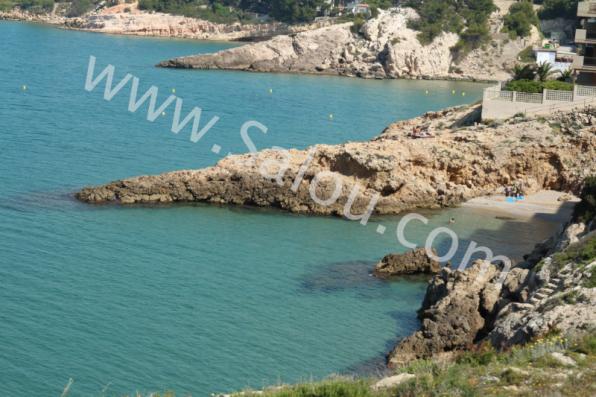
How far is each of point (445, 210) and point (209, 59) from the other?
51728mm

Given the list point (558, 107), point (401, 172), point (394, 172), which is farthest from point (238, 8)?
point (394, 172)

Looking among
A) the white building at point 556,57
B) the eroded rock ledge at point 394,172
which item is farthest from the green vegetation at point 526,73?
the white building at point 556,57

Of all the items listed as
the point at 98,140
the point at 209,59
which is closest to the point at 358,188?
the point at 98,140

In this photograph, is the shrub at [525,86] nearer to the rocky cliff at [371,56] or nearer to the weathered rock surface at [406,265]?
the weathered rock surface at [406,265]

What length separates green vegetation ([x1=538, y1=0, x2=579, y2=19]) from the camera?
8906 cm

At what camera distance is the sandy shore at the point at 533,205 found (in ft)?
105

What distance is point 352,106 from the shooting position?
61.3m

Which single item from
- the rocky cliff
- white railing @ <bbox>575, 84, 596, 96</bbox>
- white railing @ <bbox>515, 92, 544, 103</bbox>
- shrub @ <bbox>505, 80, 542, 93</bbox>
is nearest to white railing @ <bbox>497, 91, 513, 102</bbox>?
white railing @ <bbox>515, 92, 544, 103</bbox>

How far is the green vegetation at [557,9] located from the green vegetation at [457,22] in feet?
17.4

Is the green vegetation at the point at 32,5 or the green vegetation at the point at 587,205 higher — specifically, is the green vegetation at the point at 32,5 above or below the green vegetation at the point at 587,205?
above

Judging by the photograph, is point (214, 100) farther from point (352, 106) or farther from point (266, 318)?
point (266, 318)

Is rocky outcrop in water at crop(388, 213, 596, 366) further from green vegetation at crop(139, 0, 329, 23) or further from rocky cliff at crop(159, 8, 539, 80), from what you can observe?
green vegetation at crop(139, 0, 329, 23)

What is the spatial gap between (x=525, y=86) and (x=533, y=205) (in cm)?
556

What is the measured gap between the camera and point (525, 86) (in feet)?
120
